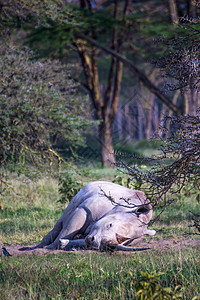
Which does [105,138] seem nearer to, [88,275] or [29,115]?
[29,115]

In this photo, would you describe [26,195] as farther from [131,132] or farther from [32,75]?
[131,132]

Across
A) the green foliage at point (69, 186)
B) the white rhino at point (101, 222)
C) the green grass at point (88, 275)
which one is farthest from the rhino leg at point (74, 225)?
the green foliage at point (69, 186)

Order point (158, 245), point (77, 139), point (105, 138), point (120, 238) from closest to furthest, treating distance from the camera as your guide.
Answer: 1. point (120, 238)
2. point (158, 245)
3. point (77, 139)
4. point (105, 138)

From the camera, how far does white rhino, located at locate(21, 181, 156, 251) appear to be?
17.1ft

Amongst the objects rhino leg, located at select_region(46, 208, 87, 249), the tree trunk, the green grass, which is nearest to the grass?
the green grass

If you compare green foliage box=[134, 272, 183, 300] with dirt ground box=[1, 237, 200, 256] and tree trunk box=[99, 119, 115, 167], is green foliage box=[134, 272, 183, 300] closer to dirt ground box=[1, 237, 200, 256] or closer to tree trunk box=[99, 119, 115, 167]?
dirt ground box=[1, 237, 200, 256]

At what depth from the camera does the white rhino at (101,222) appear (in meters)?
5.20

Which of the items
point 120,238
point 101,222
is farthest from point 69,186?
point 120,238

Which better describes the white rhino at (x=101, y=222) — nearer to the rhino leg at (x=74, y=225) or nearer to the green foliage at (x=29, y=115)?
the rhino leg at (x=74, y=225)

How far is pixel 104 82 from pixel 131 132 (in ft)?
57.0

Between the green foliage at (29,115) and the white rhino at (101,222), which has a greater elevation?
the green foliage at (29,115)

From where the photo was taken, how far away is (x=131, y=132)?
14938 mm

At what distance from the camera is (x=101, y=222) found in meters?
5.36

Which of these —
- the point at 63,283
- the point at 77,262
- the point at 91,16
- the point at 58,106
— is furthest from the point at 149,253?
the point at 91,16
